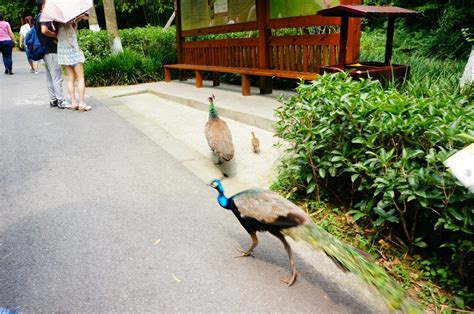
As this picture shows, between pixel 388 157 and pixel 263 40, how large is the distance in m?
5.73

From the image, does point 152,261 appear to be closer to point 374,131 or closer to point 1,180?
point 374,131

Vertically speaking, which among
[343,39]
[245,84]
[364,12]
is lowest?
[245,84]

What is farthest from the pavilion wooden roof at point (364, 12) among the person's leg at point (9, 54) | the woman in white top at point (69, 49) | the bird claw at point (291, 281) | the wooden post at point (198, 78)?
the person's leg at point (9, 54)

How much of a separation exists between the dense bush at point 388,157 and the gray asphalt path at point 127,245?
737 millimetres

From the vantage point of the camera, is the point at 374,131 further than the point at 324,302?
Yes

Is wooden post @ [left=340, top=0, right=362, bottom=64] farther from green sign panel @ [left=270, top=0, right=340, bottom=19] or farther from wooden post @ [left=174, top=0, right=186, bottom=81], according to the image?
wooden post @ [left=174, top=0, right=186, bottom=81]

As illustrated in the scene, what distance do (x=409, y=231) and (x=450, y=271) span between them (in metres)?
0.43

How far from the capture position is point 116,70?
11477mm

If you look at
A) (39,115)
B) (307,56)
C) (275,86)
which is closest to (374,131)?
(307,56)

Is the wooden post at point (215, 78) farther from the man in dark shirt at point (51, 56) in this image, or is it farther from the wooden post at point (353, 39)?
the wooden post at point (353, 39)

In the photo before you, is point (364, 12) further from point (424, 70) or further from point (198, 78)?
point (198, 78)

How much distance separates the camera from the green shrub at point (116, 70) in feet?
37.3

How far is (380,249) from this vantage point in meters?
3.11

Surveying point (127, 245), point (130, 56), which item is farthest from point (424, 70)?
point (130, 56)
